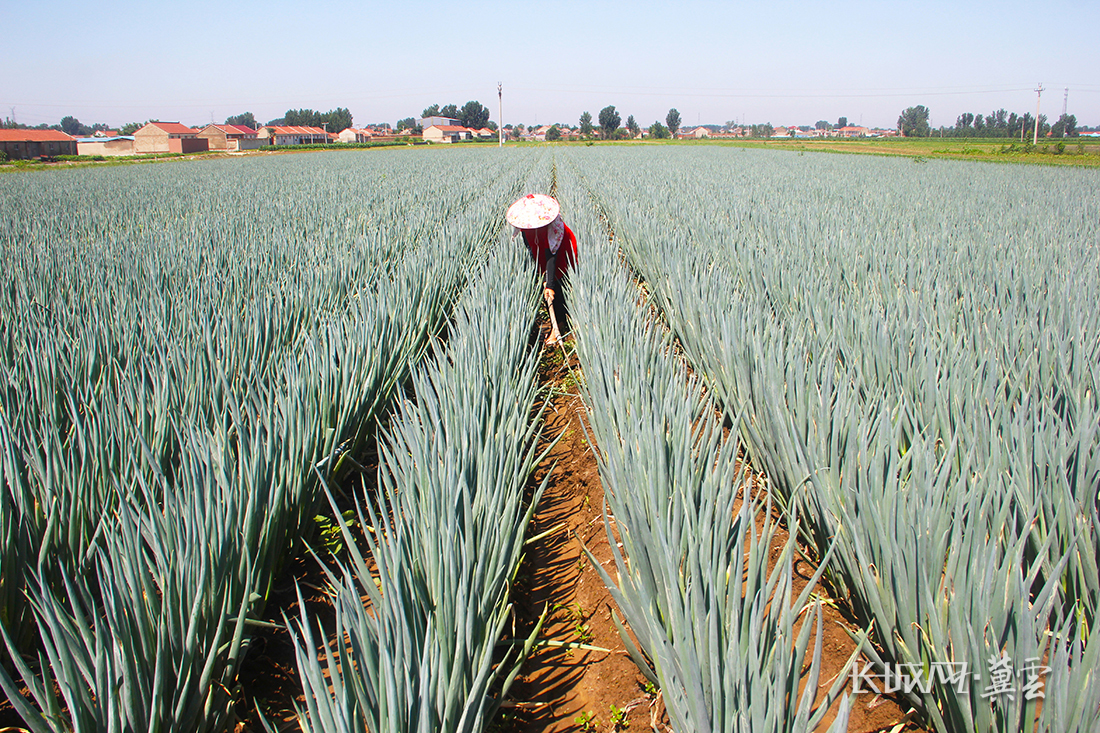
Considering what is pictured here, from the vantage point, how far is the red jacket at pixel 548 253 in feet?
14.8

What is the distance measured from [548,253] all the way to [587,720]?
11.8 ft

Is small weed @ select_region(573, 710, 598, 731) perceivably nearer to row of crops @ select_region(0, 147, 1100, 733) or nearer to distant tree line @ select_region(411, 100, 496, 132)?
row of crops @ select_region(0, 147, 1100, 733)

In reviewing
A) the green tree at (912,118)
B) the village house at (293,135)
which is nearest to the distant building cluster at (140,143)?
the village house at (293,135)

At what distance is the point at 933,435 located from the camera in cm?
158

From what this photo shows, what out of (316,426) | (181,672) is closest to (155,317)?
(316,426)

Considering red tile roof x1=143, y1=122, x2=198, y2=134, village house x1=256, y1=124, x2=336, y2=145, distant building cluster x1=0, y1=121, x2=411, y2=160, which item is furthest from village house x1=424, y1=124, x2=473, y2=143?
red tile roof x1=143, y1=122, x2=198, y2=134

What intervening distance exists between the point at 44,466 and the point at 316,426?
0.70 metres

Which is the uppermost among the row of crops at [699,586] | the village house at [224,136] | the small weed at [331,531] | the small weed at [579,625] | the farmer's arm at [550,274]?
the village house at [224,136]

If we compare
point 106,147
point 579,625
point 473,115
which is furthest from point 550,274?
point 473,115

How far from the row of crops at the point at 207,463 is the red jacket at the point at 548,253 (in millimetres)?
492

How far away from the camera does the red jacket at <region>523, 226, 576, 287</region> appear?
4.52 m

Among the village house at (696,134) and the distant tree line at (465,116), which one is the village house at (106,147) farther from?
the village house at (696,134)

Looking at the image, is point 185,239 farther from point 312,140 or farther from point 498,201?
point 312,140

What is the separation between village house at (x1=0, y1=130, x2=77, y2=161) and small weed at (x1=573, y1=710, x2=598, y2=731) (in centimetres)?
5727
